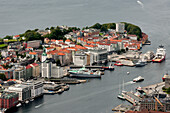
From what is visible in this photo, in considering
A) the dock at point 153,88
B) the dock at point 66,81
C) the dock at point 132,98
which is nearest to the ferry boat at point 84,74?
the dock at point 66,81

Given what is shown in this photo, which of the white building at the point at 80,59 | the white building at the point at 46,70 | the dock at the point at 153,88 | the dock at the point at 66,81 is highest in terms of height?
the white building at the point at 80,59

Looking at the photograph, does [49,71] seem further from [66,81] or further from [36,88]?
[36,88]

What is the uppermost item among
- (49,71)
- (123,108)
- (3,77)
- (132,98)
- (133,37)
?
(133,37)

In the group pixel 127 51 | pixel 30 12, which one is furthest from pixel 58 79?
pixel 30 12

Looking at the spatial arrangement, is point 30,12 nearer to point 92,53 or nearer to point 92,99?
point 92,53

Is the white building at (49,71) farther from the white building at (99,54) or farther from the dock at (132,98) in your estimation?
the dock at (132,98)

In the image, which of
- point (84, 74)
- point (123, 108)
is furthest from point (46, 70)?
point (123, 108)

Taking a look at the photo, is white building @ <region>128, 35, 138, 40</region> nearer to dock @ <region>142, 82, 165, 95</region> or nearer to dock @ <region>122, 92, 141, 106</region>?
dock @ <region>142, 82, 165, 95</region>
